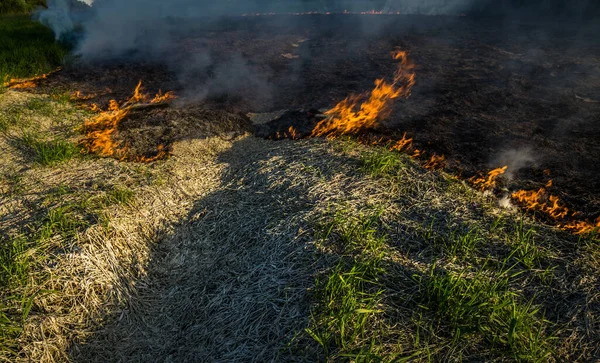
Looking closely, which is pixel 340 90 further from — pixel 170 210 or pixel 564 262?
pixel 564 262

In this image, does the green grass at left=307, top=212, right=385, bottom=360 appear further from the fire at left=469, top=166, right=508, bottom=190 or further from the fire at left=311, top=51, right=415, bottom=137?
the fire at left=311, top=51, right=415, bottom=137

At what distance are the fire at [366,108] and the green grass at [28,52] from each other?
7.86m

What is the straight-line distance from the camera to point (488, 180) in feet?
15.4

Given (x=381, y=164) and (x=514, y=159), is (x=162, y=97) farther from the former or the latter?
(x=514, y=159)

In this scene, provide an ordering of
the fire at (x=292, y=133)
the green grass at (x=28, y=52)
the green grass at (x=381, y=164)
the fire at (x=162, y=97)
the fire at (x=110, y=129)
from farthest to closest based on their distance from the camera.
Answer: the green grass at (x=28, y=52), the fire at (x=162, y=97), the fire at (x=292, y=133), the fire at (x=110, y=129), the green grass at (x=381, y=164)

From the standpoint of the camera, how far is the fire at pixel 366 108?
246 inches

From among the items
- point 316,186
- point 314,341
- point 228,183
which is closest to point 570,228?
point 316,186

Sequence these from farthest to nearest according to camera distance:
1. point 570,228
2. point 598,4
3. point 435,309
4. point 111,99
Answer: point 598,4
point 111,99
point 570,228
point 435,309

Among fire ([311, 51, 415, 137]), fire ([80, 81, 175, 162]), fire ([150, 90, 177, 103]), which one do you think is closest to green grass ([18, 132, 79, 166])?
fire ([80, 81, 175, 162])

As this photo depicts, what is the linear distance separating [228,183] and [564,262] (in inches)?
163

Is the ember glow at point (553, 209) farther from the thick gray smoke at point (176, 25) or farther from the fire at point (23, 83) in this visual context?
the fire at point (23, 83)

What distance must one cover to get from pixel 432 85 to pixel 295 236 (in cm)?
616

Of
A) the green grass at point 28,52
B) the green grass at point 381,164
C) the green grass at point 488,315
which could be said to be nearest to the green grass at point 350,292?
the green grass at point 488,315

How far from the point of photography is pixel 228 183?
4949mm
